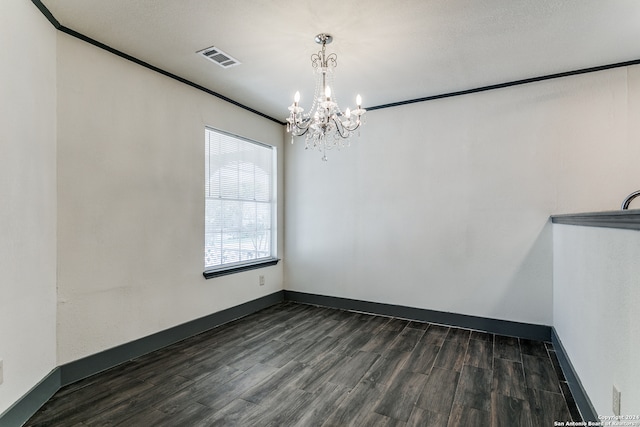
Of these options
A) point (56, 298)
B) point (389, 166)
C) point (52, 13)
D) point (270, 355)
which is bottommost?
point (270, 355)

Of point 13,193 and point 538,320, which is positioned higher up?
point 13,193

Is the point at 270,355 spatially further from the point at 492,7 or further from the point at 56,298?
the point at 492,7

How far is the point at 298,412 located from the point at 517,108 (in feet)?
11.6

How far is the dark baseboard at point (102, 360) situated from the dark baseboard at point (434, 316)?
104 cm

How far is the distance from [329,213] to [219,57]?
2.40m

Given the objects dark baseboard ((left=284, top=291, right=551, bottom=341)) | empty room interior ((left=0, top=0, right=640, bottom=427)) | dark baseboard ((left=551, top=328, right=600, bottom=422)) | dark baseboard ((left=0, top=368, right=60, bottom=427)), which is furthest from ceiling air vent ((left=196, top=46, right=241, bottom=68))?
dark baseboard ((left=551, top=328, right=600, bottom=422))

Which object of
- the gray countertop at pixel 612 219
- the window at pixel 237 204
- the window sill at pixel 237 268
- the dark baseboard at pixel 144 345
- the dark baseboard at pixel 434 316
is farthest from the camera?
the window at pixel 237 204

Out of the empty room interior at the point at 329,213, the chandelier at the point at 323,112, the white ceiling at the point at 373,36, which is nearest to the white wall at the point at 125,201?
the empty room interior at the point at 329,213

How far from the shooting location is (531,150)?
3303 mm

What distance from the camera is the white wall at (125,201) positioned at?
2418mm

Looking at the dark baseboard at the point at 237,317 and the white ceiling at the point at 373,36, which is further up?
the white ceiling at the point at 373,36

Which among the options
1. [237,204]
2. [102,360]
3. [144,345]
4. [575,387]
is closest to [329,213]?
[237,204]

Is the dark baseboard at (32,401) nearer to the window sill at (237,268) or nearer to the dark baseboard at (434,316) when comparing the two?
the window sill at (237,268)

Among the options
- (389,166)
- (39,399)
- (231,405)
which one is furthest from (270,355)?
(389,166)
